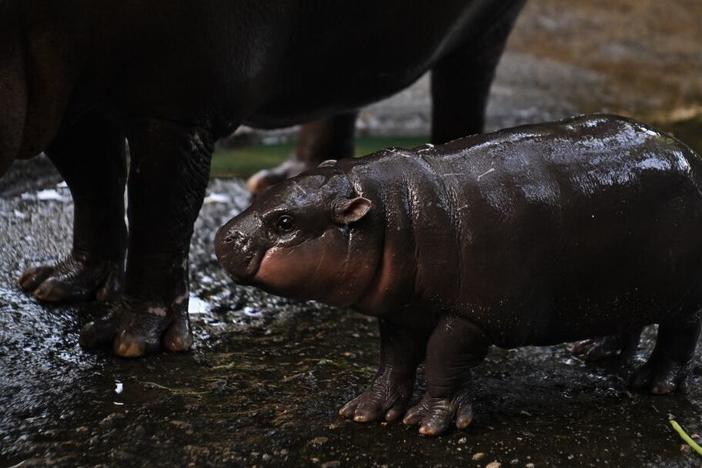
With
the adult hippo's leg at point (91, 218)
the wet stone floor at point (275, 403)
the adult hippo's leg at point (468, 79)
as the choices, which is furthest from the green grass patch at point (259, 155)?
the wet stone floor at point (275, 403)

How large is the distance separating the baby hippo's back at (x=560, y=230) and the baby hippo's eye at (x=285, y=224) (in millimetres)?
291

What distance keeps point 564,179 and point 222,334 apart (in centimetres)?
129

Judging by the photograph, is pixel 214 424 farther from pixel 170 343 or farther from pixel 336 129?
pixel 336 129

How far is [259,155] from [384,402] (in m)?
3.59

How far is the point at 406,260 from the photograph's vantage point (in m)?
2.52

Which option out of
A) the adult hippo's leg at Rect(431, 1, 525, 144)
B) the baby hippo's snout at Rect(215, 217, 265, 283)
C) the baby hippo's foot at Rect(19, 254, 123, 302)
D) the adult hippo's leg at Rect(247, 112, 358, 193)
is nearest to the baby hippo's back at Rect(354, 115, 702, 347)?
the baby hippo's snout at Rect(215, 217, 265, 283)

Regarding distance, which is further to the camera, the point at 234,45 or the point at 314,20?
the point at 314,20

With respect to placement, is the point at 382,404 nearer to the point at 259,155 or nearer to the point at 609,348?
the point at 609,348

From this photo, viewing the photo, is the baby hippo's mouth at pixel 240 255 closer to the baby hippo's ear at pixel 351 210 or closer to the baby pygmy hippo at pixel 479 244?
the baby pygmy hippo at pixel 479 244

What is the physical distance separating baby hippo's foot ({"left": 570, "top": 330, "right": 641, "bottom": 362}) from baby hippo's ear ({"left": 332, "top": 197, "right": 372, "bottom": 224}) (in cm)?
108

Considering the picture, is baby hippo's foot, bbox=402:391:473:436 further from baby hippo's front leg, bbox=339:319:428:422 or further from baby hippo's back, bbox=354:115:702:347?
baby hippo's back, bbox=354:115:702:347

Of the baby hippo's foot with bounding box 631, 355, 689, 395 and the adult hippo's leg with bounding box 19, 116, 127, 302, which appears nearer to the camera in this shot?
the baby hippo's foot with bounding box 631, 355, 689, 395

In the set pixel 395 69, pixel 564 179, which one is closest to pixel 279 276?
pixel 564 179

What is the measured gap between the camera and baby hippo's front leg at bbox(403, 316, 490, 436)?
8.45 ft
